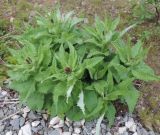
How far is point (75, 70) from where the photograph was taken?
9.24 feet

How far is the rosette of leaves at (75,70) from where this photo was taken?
9.37 feet

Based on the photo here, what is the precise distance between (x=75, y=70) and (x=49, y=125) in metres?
0.60

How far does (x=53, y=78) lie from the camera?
9.48ft

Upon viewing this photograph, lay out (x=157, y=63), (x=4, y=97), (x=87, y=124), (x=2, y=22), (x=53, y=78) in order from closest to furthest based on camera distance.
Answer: (x=53, y=78)
(x=87, y=124)
(x=4, y=97)
(x=157, y=63)
(x=2, y=22)

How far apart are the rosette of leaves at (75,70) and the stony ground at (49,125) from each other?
11cm

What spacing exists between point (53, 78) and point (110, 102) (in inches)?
18.3

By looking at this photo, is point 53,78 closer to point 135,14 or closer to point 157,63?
point 157,63

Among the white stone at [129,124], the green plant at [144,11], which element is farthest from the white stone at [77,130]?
the green plant at [144,11]

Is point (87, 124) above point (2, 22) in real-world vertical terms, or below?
below

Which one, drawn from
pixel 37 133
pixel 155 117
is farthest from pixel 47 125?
pixel 155 117

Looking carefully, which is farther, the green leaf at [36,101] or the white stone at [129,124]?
the white stone at [129,124]

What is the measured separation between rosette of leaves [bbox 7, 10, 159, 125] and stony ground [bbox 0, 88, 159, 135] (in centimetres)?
11

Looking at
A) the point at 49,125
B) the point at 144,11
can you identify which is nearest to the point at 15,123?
the point at 49,125

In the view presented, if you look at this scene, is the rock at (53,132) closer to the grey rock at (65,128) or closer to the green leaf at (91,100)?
the grey rock at (65,128)
